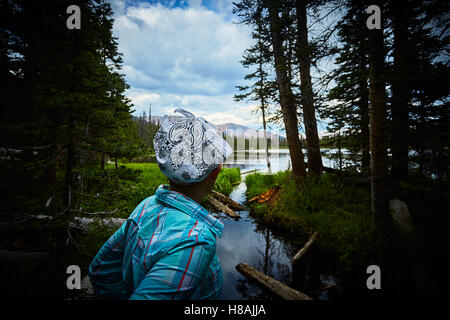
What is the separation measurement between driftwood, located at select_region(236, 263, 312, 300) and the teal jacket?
134 inches

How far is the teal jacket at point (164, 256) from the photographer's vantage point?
2.54ft

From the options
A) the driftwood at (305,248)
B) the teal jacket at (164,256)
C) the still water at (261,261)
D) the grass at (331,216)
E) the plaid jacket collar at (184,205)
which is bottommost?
the still water at (261,261)

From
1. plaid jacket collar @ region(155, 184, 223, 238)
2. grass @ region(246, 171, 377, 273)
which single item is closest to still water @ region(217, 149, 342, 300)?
grass @ region(246, 171, 377, 273)

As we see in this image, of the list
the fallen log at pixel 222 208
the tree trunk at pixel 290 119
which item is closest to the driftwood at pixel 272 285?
the fallen log at pixel 222 208

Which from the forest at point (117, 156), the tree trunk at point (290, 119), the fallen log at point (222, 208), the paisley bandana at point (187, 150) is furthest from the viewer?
the fallen log at point (222, 208)

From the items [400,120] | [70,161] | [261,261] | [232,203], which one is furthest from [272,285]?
[400,120]

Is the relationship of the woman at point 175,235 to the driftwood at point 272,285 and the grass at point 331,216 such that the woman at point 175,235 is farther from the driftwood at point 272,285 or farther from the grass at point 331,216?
the grass at point 331,216

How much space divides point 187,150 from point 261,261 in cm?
538

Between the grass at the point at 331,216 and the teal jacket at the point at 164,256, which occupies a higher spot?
the teal jacket at the point at 164,256

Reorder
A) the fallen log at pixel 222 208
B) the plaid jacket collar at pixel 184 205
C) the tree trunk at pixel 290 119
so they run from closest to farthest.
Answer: the plaid jacket collar at pixel 184 205
the tree trunk at pixel 290 119
the fallen log at pixel 222 208

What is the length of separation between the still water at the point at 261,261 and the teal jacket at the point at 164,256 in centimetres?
371

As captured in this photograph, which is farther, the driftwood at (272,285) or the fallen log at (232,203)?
the fallen log at (232,203)
